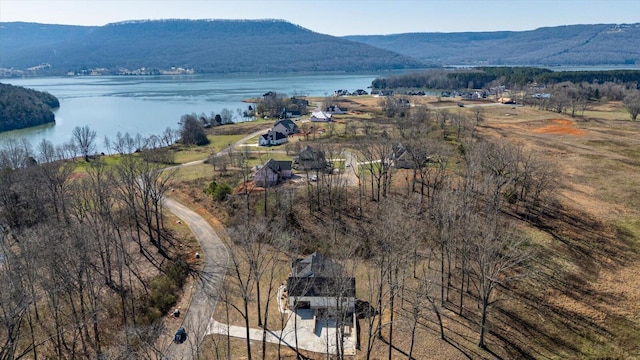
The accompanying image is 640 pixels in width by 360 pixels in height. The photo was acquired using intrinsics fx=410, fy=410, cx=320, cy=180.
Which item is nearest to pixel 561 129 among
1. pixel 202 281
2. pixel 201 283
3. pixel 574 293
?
pixel 574 293

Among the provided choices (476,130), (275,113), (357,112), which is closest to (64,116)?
(275,113)

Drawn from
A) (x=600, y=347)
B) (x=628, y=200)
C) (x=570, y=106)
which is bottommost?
(x=600, y=347)

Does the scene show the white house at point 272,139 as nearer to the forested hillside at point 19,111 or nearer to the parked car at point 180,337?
the parked car at point 180,337

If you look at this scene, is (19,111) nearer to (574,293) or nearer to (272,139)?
(272,139)

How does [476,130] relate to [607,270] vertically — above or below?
above

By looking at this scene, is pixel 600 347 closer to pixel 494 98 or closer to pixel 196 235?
pixel 196 235

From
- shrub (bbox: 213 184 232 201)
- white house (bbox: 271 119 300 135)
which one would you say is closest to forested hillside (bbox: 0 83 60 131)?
white house (bbox: 271 119 300 135)

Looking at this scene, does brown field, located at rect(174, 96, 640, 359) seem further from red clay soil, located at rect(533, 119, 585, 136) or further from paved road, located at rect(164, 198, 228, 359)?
red clay soil, located at rect(533, 119, 585, 136)
